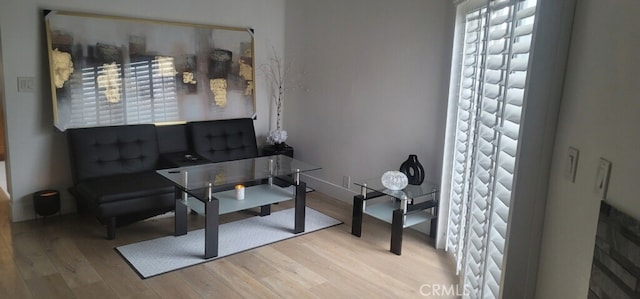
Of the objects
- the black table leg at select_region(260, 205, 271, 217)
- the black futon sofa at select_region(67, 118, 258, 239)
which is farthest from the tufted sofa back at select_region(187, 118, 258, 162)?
the black table leg at select_region(260, 205, 271, 217)

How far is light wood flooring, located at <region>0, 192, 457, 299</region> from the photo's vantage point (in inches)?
108

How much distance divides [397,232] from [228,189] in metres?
1.45

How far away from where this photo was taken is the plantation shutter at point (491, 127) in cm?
188

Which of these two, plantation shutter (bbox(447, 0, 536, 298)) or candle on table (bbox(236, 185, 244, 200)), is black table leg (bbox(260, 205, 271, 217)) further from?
plantation shutter (bbox(447, 0, 536, 298))

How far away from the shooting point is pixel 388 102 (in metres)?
4.03

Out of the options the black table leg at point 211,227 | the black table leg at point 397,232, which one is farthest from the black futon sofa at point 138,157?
the black table leg at point 397,232

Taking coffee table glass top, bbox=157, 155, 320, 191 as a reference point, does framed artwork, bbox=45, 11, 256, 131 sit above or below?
above

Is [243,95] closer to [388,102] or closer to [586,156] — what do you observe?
[388,102]

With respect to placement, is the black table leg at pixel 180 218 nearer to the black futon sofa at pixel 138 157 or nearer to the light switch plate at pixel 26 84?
the black futon sofa at pixel 138 157

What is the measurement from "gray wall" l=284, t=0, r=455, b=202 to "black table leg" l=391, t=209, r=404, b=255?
1.93ft

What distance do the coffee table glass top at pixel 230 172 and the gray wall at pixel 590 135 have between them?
229 cm

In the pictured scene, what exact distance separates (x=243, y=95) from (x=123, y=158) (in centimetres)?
146

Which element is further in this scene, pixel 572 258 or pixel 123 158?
pixel 123 158

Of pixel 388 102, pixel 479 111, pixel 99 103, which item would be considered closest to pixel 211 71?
pixel 99 103
